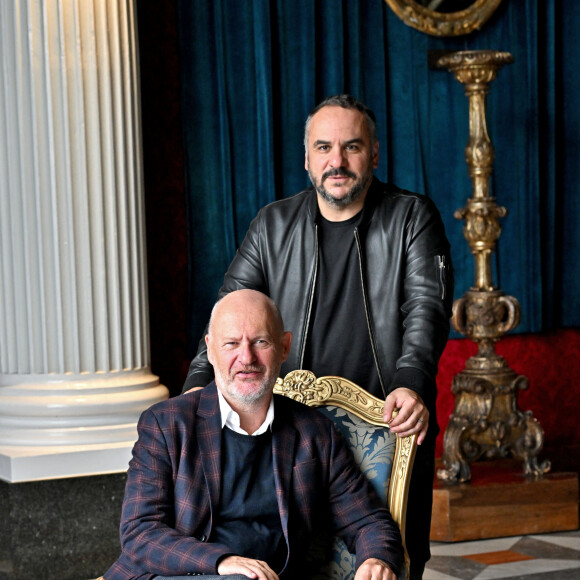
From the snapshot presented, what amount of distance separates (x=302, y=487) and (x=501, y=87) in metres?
3.67

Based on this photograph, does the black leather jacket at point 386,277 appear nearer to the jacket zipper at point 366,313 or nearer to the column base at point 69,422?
the jacket zipper at point 366,313

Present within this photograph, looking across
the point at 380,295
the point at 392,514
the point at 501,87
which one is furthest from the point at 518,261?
the point at 392,514

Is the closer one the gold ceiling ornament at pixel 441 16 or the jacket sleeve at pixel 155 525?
the jacket sleeve at pixel 155 525

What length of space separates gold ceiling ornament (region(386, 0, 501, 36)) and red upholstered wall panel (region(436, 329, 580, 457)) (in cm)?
166

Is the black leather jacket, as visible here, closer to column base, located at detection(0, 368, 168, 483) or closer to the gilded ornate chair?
the gilded ornate chair

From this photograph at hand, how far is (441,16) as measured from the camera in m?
5.28

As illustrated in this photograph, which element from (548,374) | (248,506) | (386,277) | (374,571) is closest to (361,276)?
(386,277)

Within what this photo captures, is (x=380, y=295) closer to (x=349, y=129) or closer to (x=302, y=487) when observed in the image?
(x=349, y=129)

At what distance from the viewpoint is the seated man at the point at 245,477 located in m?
2.20

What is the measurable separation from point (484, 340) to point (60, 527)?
216 centimetres

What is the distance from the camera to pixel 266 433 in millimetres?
2301

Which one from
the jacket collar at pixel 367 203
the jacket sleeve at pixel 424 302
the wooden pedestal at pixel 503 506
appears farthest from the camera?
the wooden pedestal at pixel 503 506

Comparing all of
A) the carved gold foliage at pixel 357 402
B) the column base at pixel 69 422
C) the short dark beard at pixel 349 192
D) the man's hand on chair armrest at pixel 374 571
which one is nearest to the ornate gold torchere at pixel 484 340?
the column base at pixel 69 422

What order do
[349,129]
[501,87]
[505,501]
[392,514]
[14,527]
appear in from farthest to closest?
[501,87] < [505,501] < [14,527] < [349,129] < [392,514]
